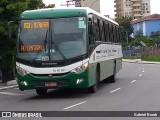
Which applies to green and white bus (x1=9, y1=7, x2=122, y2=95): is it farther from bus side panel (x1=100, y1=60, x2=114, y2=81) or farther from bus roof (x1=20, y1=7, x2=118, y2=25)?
bus side panel (x1=100, y1=60, x2=114, y2=81)

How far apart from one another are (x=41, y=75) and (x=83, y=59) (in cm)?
157

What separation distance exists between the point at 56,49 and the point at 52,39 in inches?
16.2

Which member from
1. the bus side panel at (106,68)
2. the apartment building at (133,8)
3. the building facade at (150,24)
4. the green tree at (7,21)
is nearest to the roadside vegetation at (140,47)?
the bus side panel at (106,68)

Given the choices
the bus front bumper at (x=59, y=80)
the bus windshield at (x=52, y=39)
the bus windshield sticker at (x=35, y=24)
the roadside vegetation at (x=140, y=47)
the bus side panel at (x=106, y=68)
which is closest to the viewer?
the bus front bumper at (x=59, y=80)

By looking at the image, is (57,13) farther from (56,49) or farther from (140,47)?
(140,47)

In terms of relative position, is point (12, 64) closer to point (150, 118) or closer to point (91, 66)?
point (91, 66)

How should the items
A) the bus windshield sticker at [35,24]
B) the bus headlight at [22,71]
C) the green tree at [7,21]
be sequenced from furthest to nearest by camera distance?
the green tree at [7,21] → the bus windshield sticker at [35,24] → the bus headlight at [22,71]

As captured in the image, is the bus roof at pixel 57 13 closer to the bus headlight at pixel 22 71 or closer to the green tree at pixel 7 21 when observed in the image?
the bus headlight at pixel 22 71

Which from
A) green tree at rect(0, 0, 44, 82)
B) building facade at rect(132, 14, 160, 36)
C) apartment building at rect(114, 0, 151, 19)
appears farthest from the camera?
apartment building at rect(114, 0, 151, 19)

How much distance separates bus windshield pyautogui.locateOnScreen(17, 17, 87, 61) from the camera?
16703 mm

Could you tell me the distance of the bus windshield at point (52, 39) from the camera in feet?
54.8

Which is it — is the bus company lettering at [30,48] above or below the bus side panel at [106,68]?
above

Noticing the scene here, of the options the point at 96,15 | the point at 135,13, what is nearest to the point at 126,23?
the point at 135,13

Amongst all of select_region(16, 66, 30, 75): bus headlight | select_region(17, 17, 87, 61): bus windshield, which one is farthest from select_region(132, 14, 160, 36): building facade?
select_region(16, 66, 30, 75): bus headlight
